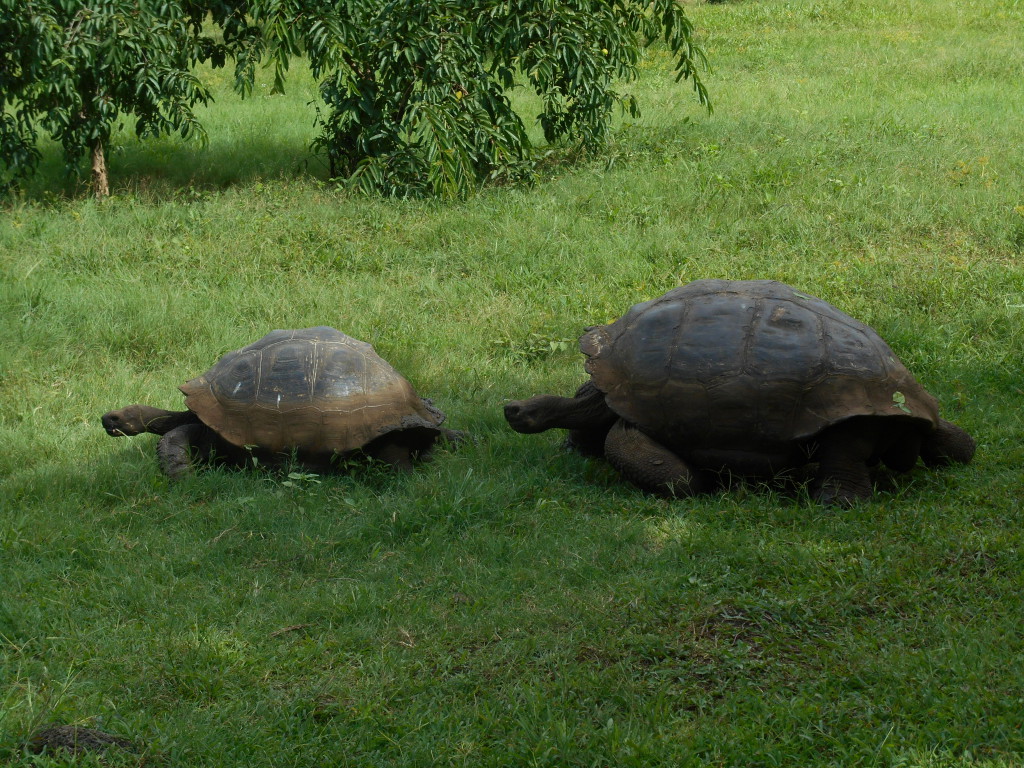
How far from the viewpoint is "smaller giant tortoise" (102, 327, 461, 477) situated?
228 inches

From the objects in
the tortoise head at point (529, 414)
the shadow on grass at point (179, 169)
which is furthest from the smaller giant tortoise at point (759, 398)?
the shadow on grass at point (179, 169)

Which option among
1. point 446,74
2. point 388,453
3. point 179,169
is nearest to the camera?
point 388,453

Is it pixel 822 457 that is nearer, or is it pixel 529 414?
pixel 822 457

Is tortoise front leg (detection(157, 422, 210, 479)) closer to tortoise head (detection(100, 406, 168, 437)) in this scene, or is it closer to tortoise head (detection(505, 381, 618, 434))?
tortoise head (detection(100, 406, 168, 437))

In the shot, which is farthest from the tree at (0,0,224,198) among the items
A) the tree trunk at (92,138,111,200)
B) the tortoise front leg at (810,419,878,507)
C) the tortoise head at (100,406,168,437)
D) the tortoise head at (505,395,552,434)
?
the tortoise front leg at (810,419,878,507)

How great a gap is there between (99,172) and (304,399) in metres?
6.96

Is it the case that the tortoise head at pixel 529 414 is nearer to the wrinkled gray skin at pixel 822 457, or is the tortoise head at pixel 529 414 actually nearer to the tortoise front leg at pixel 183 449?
the wrinkled gray skin at pixel 822 457

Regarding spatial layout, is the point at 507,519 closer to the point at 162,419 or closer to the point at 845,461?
the point at 845,461

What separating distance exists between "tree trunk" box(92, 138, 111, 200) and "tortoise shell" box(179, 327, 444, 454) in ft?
20.4

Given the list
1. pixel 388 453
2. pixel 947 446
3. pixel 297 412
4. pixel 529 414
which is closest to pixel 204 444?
pixel 297 412

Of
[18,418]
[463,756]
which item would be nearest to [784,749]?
[463,756]

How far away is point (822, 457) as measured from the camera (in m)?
5.24

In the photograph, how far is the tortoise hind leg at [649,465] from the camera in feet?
17.6

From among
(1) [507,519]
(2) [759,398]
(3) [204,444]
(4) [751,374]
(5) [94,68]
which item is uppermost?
(5) [94,68]
